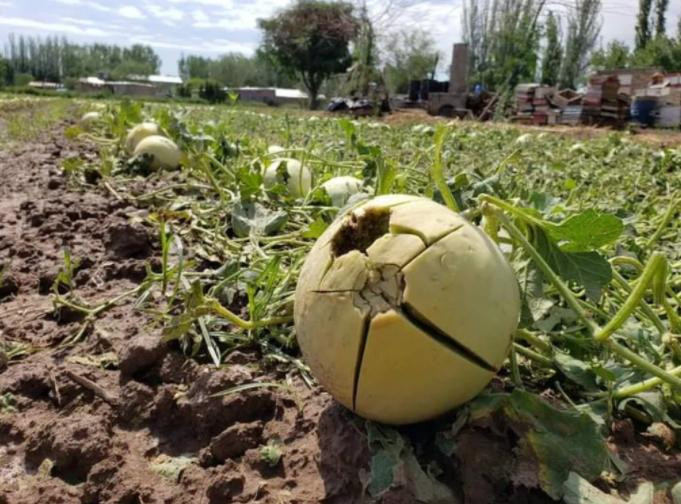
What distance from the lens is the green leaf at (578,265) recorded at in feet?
4.39

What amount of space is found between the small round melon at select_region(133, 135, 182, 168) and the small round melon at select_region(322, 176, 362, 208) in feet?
7.07

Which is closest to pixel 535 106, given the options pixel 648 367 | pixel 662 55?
pixel 648 367

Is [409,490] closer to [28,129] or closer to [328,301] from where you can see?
[328,301]

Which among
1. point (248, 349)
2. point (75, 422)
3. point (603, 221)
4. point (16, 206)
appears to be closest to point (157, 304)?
point (248, 349)

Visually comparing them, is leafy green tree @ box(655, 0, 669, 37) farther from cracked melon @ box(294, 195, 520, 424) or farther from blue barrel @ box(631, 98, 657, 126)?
cracked melon @ box(294, 195, 520, 424)

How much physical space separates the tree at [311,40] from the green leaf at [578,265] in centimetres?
4043

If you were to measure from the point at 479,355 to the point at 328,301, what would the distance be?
30 centimetres

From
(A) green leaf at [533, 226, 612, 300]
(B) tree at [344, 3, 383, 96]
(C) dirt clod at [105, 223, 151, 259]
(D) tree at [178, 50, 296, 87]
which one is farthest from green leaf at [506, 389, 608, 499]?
(D) tree at [178, 50, 296, 87]

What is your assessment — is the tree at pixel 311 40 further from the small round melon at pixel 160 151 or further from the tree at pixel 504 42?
the small round melon at pixel 160 151

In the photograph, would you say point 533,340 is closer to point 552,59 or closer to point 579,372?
point 579,372

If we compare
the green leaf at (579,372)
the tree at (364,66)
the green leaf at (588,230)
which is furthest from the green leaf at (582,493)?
the tree at (364,66)

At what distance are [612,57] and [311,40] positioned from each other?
73.0 ft

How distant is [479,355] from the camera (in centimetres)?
126

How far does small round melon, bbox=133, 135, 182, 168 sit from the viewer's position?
15.0 feet
